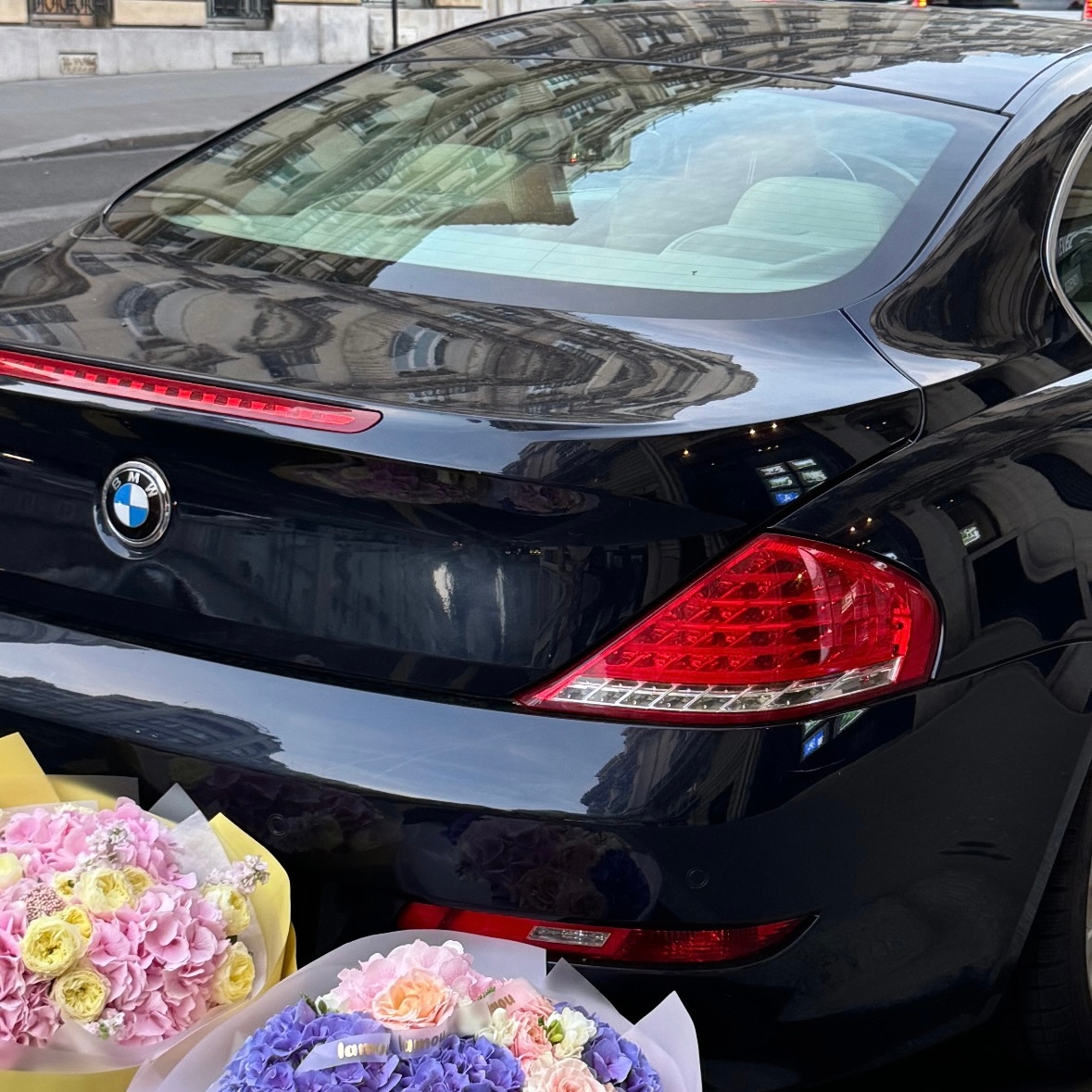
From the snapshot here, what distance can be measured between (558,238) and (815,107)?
57cm

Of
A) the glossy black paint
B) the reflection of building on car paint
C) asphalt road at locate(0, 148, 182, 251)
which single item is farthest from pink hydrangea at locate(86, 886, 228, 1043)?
asphalt road at locate(0, 148, 182, 251)

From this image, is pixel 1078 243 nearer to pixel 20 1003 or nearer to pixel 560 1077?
pixel 560 1077

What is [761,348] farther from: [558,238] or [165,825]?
[165,825]

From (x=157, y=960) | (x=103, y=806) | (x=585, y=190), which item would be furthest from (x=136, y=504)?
(x=585, y=190)

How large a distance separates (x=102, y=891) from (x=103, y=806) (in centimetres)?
26

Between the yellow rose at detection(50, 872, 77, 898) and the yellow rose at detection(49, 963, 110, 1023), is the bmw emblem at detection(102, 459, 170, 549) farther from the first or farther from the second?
the yellow rose at detection(49, 963, 110, 1023)

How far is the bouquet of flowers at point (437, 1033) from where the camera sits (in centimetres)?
159

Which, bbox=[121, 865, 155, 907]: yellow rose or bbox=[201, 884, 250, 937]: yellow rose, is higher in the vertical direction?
bbox=[121, 865, 155, 907]: yellow rose

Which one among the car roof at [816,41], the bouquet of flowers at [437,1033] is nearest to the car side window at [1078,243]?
the car roof at [816,41]

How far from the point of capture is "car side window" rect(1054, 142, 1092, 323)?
2.71 meters

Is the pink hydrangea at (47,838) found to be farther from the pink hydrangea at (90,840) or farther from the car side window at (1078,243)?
the car side window at (1078,243)

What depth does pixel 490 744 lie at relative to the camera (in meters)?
1.93

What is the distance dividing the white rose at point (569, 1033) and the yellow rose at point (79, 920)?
0.50m

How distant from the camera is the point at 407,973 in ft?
5.58
